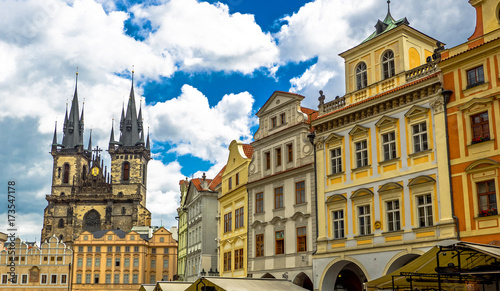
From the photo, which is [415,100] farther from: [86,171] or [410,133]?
[86,171]

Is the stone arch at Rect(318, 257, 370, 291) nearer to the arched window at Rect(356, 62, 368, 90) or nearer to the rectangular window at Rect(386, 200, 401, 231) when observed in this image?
the rectangular window at Rect(386, 200, 401, 231)

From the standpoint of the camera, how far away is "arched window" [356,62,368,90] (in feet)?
97.5

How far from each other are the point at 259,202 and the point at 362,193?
9.90m

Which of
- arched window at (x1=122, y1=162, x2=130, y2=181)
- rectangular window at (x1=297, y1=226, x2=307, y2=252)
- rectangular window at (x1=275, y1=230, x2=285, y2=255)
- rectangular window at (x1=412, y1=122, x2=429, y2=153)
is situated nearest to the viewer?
rectangular window at (x1=412, y1=122, x2=429, y2=153)

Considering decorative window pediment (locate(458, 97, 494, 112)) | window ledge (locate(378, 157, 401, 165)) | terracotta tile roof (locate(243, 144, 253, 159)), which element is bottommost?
window ledge (locate(378, 157, 401, 165))

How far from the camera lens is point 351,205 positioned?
28469 millimetres

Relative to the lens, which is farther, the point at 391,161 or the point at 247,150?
the point at 247,150

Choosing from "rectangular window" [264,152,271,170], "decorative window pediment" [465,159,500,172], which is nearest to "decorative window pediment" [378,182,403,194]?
"decorative window pediment" [465,159,500,172]

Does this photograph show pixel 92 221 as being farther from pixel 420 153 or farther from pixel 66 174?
pixel 420 153

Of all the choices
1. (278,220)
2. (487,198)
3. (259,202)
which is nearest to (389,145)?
(487,198)

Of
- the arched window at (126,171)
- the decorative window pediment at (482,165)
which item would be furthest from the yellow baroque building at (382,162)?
the arched window at (126,171)

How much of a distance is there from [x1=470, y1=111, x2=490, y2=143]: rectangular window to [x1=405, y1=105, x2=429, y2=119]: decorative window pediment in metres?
2.19

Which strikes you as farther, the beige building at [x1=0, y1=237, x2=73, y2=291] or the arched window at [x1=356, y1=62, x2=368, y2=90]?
the beige building at [x1=0, y1=237, x2=73, y2=291]

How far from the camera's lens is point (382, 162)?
2709 centimetres
